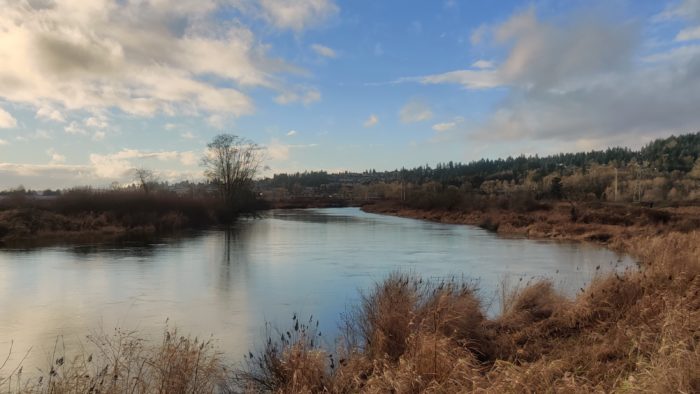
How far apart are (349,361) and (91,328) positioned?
226 inches

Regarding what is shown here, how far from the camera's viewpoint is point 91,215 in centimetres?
3403

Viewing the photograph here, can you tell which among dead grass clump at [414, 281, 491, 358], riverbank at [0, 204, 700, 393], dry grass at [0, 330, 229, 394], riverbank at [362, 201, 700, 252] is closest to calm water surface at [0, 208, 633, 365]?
riverbank at [0, 204, 700, 393]

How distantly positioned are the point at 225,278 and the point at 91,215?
21.9m

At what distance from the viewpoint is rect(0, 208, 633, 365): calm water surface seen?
1030 centimetres

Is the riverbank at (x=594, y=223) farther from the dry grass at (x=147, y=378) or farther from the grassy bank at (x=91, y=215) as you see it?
the grassy bank at (x=91, y=215)

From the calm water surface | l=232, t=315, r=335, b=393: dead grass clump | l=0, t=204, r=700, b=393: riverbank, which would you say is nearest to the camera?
l=0, t=204, r=700, b=393: riverbank

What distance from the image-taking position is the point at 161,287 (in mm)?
14438

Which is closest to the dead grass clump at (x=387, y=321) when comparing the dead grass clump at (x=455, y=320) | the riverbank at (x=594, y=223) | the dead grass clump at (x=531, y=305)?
the dead grass clump at (x=455, y=320)

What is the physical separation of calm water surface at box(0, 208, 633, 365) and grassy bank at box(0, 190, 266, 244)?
21.1 ft

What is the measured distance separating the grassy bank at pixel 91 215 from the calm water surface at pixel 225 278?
21.1 ft

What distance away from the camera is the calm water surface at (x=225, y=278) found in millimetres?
10305

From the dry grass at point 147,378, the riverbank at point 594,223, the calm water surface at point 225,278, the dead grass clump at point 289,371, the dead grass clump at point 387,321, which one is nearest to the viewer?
the dry grass at point 147,378

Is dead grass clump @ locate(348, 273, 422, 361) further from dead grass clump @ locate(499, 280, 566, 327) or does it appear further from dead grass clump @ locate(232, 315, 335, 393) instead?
dead grass clump @ locate(499, 280, 566, 327)

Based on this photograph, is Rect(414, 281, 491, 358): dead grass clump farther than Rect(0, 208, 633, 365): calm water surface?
No
